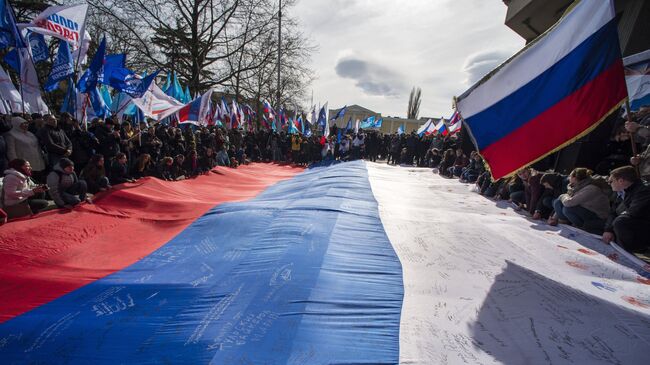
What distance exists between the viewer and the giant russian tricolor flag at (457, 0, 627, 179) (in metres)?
2.94

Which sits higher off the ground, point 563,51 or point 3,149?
point 563,51

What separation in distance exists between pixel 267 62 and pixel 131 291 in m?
16.7

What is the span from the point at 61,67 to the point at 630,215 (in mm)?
8853

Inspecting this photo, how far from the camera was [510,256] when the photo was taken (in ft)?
9.96

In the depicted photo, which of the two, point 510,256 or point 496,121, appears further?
point 496,121

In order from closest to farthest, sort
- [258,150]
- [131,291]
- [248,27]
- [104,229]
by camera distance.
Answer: [131,291] < [104,229] < [258,150] < [248,27]

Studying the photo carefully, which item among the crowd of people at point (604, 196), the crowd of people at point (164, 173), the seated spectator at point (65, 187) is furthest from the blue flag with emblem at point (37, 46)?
the crowd of people at point (604, 196)

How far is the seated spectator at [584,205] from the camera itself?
386 centimetres

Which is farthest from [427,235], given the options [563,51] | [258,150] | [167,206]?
[258,150]

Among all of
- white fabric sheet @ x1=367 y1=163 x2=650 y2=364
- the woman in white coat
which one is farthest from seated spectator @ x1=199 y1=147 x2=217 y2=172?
white fabric sheet @ x1=367 y1=163 x2=650 y2=364

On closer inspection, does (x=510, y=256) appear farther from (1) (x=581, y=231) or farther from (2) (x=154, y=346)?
(2) (x=154, y=346)

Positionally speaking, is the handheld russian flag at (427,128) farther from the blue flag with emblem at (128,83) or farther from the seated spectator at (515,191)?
the blue flag with emblem at (128,83)

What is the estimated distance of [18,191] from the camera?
4004 mm

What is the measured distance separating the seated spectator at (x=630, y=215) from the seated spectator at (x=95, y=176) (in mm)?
6710
